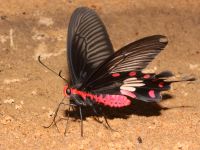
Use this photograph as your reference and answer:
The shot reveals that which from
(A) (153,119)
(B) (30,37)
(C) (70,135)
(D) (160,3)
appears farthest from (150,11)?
(C) (70,135)

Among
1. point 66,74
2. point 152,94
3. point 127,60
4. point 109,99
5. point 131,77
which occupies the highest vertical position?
point 127,60

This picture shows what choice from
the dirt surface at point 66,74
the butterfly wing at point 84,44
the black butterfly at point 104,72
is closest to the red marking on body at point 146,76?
the black butterfly at point 104,72

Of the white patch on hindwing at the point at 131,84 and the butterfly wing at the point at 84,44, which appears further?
the butterfly wing at the point at 84,44

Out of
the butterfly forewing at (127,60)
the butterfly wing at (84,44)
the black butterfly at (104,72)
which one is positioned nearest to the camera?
the butterfly forewing at (127,60)

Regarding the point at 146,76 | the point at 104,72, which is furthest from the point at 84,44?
the point at 146,76

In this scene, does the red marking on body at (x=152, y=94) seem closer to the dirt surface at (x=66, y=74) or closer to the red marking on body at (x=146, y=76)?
the red marking on body at (x=146, y=76)

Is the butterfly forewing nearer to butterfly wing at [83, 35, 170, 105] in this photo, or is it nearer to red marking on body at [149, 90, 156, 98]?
A: butterfly wing at [83, 35, 170, 105]

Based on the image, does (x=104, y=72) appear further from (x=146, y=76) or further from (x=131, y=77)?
(x=146, y=76)
